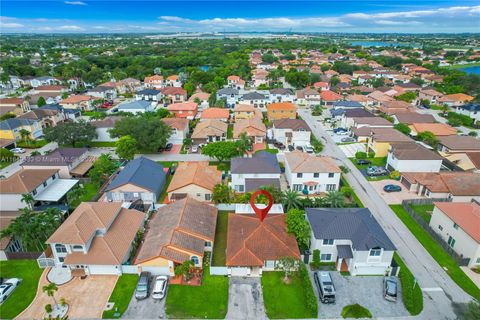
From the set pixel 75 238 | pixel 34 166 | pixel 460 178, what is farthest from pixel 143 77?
pixel 460 178

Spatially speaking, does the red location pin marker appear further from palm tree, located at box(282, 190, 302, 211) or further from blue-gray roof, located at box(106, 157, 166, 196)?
blue-gray roof, located at box(106, 157, 166, 196)

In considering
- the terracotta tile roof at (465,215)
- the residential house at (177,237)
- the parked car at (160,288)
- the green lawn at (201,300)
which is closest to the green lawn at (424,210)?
the terracotta tile roof at (465,215)

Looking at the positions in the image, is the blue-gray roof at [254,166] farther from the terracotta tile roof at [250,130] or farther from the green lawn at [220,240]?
the terracotta tile roof at [250,130]

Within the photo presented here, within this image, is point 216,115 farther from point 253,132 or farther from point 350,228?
point 350,228

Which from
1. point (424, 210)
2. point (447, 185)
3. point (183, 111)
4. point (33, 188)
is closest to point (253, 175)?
point (424, 210)

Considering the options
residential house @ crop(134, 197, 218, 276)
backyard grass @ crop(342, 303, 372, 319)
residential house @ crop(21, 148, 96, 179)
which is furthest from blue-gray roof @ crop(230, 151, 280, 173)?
residential house @ crop(21, 148, 96, 179)
